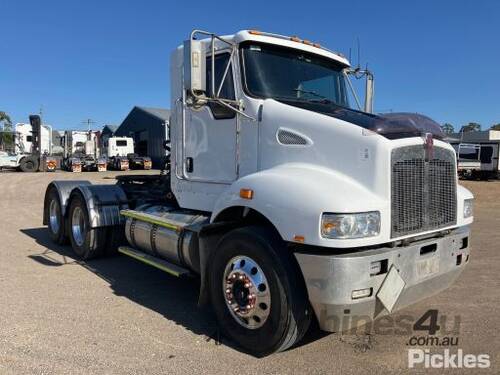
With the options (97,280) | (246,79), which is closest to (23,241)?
(97,280)

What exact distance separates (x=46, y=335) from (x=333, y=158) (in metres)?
3.08

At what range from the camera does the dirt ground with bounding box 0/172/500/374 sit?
3816 millimetres

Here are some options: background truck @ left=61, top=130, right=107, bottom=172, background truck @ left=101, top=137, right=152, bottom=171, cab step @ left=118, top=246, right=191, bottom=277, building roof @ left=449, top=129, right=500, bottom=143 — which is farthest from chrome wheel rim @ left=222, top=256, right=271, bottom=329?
building roof @ left=449, top=129, right=500, bottom=143

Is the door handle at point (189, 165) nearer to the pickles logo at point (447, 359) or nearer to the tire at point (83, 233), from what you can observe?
the tire at point (83, 233)

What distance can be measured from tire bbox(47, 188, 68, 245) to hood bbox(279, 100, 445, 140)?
17.3 feet

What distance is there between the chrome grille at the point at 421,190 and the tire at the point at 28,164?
110ft

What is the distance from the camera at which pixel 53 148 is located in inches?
1682

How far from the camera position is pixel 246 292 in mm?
4066

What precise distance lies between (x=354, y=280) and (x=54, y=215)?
6.71 metres

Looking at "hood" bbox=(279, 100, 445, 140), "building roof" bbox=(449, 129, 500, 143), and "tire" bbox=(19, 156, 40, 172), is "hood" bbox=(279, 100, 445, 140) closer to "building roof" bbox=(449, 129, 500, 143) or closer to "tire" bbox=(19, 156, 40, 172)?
"tire" bbox=(19, 156, 40, 172)

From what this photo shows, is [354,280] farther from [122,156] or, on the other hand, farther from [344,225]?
[122,156]

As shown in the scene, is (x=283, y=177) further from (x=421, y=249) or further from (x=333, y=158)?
(x=421, y=249)

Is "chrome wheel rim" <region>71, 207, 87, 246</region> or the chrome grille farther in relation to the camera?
"chrome wheel rim" <region>71, 207, 87, 246</region>

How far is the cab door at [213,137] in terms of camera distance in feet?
16.2
